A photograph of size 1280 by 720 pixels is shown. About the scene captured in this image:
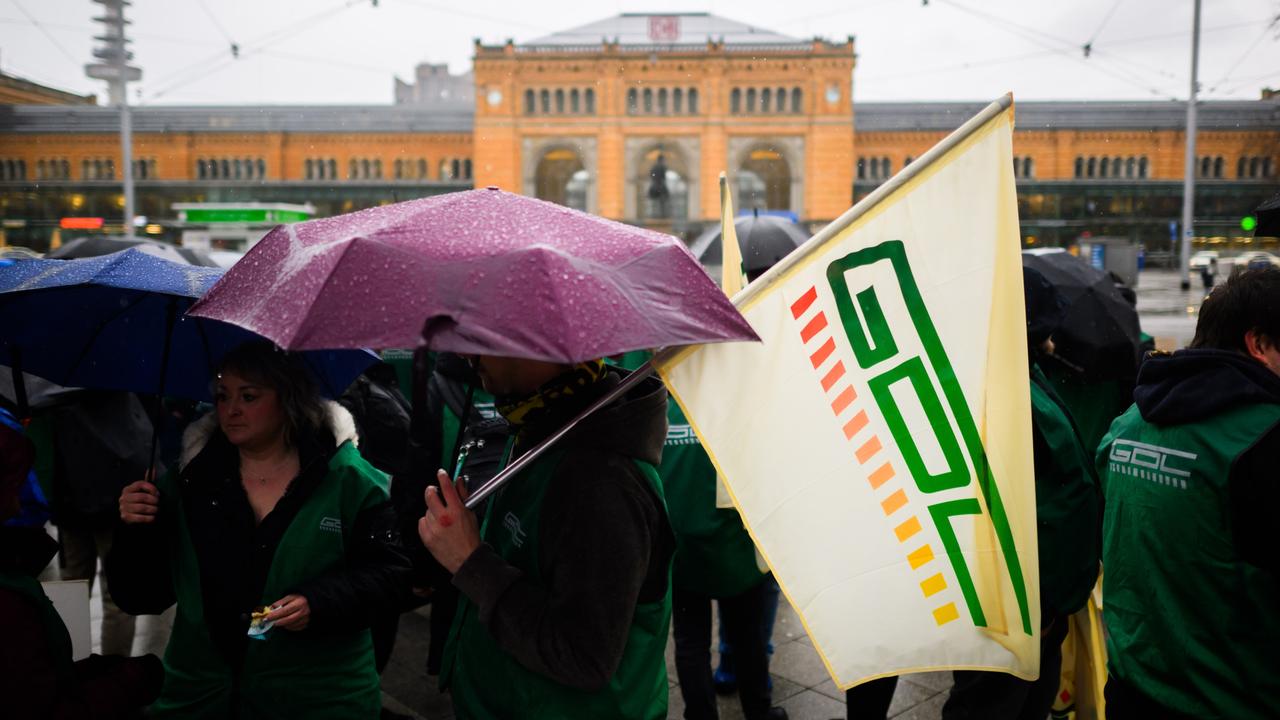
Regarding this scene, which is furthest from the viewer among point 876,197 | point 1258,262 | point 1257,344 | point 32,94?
point 32,94

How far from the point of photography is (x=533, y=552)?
6.40 ft

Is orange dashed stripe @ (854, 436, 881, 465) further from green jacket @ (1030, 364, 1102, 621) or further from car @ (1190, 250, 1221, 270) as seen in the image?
car @ (1190, 250, 1221, 270)

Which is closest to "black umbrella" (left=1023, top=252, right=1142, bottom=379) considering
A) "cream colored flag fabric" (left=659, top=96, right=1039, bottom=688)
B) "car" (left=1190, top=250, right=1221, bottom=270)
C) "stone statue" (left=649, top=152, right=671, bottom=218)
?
"cream colored flag fabric" (left=659, top=96, right=1039, bottom=688)

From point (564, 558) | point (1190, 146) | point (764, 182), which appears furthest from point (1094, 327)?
point (764, 182)

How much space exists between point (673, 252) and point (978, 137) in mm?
654

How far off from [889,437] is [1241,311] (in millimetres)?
1151

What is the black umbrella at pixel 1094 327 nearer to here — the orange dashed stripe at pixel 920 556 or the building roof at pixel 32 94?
the orange dashed stripe at pixel 920 556

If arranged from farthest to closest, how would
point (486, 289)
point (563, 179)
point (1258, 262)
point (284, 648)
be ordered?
1. point (563, 179)
2. point (1258, 262)
3. point (284, 648)
4. point (486, 289)

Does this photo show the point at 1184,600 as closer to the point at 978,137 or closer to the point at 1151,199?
the point at 978,137

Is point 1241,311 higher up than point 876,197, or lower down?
lower down

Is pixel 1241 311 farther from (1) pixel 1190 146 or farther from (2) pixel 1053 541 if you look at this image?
(1) pixel 1190 146

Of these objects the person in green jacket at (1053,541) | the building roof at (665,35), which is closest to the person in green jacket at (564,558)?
the person in green jacket at (1053,541)

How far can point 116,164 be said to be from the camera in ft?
170

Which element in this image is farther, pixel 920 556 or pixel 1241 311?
pixel 1241 311
